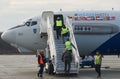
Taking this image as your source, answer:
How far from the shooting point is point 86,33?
1394 inches

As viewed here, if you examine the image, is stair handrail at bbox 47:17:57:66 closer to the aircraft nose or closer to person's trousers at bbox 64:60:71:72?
person's trousers at bbox 64:60:71:72

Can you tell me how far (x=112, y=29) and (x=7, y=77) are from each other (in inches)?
352

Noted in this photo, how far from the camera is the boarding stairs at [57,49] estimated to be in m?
31.5

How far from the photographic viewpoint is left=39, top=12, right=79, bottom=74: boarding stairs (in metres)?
31.5

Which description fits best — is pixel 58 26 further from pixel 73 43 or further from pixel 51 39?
pixel 73 43

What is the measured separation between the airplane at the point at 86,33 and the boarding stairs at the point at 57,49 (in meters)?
1.19

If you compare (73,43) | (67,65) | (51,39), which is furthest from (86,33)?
(67,65)

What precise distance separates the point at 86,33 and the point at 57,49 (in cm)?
321

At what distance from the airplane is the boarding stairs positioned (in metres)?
1.19

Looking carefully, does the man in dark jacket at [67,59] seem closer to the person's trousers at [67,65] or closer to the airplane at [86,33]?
the person's trousers at [67,65]

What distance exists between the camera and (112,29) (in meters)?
35.7

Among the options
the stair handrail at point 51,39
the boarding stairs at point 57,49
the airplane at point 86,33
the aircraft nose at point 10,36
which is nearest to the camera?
the boarding stairs at point 57,49

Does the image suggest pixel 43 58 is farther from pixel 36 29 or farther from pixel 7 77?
pixel 36 29

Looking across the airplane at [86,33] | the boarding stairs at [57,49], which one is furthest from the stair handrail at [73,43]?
the airplane at [86,33]
